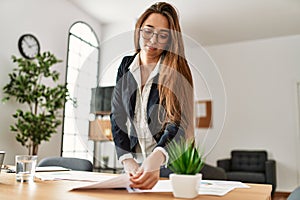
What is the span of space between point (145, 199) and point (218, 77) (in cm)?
32

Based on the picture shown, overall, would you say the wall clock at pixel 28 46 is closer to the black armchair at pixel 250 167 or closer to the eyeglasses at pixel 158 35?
the eyeglasses at pixel 158 35

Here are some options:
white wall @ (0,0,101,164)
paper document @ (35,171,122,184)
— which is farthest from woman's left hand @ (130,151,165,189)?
white wall @ (0,0,101,164)

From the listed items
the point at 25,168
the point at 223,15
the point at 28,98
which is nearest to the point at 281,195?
the point at 223,15

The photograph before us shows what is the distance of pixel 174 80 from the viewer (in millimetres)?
701

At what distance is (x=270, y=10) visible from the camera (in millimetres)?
4203

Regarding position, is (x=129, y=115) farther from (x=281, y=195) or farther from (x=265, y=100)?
(x=265, y=100)

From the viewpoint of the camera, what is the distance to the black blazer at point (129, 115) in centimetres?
67

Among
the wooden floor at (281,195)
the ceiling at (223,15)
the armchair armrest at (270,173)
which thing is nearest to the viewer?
the ceiling at (223,15)

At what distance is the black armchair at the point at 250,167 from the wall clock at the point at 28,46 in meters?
3.23

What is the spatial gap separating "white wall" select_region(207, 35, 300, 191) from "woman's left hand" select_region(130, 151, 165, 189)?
16.2ft

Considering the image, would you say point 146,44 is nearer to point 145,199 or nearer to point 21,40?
point 145,199

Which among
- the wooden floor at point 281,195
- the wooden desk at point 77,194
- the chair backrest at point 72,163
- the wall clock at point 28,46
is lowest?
the wooden floor at point 281,195

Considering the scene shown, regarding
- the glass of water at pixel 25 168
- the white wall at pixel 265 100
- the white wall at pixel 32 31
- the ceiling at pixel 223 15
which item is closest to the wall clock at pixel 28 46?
the white wall at pixel 32 31

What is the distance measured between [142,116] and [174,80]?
0.37ft
